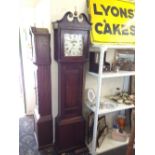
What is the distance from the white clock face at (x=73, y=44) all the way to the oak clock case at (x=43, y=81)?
23 centimetres

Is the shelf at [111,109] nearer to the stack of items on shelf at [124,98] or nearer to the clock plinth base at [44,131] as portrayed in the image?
the stack of items on shelf at [124,98]

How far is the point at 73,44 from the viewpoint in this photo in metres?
1.76

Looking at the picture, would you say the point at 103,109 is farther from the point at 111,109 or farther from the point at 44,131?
the point at 44,131

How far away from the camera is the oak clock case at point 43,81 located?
178 cm

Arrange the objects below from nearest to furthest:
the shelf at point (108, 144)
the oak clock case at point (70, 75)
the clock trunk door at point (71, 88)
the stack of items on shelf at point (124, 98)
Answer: the oak clock case at point (70, 75), the clock trunk door at point (71, 88), the shelf at point (108, 144), the stack of items on shelf at point (124, 98)

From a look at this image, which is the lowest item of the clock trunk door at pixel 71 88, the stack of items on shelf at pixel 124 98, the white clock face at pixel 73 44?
the stack of items on shelf at pixel 124 98

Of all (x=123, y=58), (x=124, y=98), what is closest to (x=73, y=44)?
(x=123, y=58)

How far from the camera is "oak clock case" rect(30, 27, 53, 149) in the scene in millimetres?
1776

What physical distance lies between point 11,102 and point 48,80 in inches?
55.9

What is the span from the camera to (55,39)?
180 cm

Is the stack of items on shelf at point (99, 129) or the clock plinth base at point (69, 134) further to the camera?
the stack of items on shelf at point (99, 129)

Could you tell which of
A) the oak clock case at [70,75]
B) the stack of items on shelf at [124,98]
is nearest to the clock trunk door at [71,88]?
the oak clock case at [70,75]

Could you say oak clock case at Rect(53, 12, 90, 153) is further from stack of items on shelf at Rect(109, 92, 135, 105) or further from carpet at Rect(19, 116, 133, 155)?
stack of items on shelf at Rect(109, 92, 135, 105)
